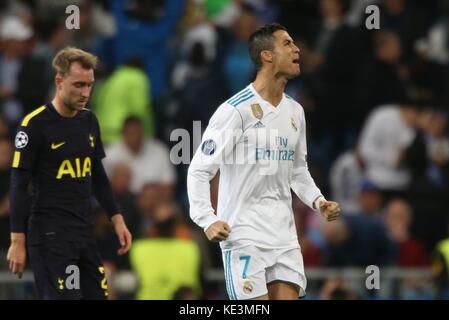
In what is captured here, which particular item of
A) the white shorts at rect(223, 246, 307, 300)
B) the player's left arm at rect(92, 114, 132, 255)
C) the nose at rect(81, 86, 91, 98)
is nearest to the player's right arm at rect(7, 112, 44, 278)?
the nose at rect(81, 86, 91, 98)

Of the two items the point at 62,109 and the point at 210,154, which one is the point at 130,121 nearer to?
the point at 62,109

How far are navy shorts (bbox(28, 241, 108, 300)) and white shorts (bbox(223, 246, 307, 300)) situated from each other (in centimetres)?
116

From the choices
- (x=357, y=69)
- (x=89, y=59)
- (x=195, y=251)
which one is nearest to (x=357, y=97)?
(x=357, y=69)

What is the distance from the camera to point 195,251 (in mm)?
14188

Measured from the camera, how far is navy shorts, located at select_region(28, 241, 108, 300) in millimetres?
10359

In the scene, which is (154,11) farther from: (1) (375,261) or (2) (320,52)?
(1) (375,261)

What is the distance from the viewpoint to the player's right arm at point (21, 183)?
1020 cm

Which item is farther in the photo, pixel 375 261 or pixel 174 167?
pixel 174 167

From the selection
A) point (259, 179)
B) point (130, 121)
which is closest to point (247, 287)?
point (259, 179)

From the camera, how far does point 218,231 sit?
9430 millimetres

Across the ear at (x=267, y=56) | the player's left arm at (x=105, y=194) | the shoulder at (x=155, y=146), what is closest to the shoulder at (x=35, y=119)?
the player's left arm at (x=105, y=194)

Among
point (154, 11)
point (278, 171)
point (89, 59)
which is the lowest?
point (278, 171)
